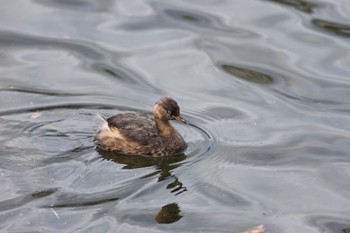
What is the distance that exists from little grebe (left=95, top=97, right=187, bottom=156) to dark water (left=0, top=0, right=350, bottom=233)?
13cm

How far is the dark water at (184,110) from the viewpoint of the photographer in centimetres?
853

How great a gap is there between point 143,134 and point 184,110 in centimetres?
91

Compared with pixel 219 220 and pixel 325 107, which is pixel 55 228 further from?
pixel 325 107

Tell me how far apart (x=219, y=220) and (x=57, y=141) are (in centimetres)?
230

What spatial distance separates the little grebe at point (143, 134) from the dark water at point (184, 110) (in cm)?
13

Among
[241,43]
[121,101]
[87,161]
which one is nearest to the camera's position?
[87,161]

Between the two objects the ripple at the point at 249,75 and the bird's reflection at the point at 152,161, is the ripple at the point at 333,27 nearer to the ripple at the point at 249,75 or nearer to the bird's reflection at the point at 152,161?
the ripple at the point at 249,75

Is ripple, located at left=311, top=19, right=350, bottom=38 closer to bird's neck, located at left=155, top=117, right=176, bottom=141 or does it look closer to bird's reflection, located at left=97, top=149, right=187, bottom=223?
bird's neck, located at left=155, top=117, right=176, bottom=141

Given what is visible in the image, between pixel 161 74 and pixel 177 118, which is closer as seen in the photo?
pixel 177 118

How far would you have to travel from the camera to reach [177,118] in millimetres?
10047

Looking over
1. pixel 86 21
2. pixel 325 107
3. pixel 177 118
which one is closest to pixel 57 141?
pixel 177 118

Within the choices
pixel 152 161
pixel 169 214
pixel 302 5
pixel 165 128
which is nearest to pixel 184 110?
pixel 165 128

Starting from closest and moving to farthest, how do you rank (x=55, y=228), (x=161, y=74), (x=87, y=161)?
(x=55, y=228) → (x=87, y=161) → (x=161, y=74)

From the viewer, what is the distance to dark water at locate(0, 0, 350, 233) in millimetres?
8531
